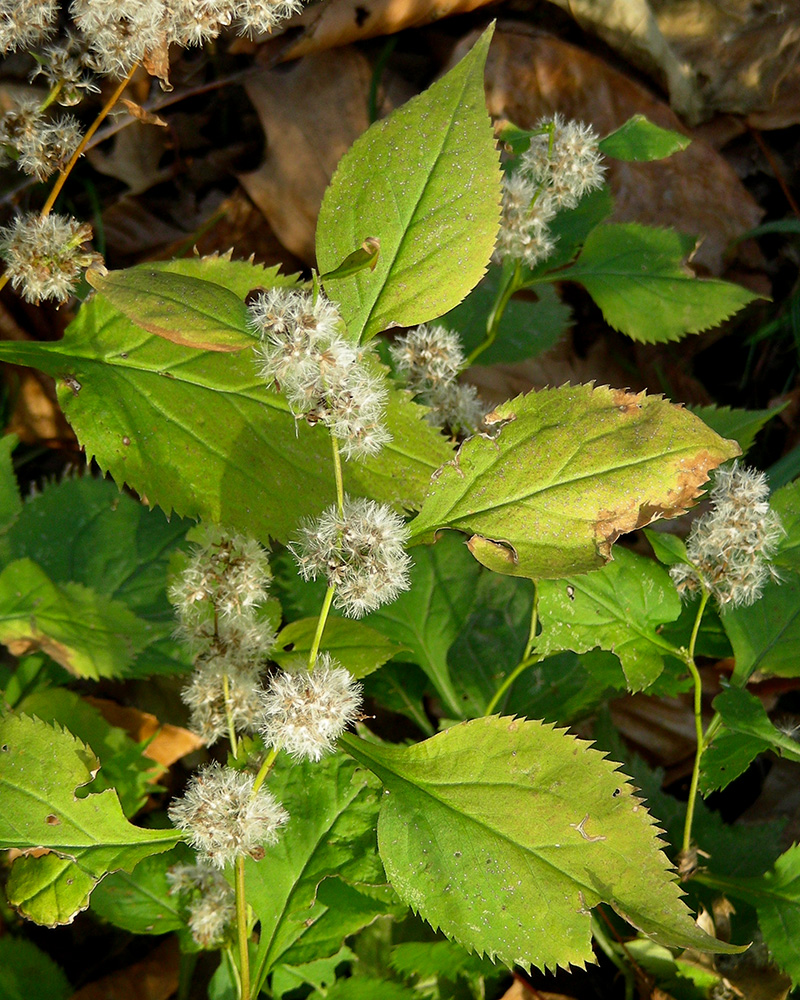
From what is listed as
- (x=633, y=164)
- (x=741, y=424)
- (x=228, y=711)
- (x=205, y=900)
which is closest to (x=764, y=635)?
(x=741, y=424)

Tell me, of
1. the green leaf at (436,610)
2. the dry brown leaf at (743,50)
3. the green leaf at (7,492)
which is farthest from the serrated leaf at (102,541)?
the dry brown leaf at (743,50)

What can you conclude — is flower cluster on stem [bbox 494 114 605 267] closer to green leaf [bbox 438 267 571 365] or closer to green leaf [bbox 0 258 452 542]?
green leaf [bbox 438 267 571 365]

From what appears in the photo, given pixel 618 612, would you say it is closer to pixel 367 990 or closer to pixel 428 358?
pixel 428 358

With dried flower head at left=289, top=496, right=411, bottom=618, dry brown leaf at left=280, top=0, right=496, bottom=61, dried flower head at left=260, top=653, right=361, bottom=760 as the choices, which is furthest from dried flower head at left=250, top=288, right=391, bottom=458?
dry brown leaf at left=280, top=0, right=496, bottom=61

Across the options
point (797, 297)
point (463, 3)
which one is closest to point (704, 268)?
point (797, 297)

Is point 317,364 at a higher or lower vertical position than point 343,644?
higher

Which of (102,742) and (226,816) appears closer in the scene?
(226,816)
